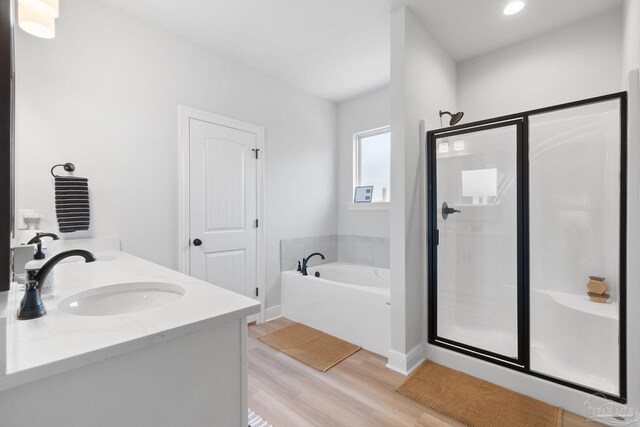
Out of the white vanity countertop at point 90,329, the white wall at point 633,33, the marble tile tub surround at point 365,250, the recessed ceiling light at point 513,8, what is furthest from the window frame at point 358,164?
the white vanity countertop at point 90,329

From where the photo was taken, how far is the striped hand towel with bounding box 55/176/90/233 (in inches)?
74.4

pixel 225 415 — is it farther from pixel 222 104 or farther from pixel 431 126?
pixel 222 104

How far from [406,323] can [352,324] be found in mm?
628

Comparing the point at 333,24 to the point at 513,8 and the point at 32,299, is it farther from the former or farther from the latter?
the point at 32,299

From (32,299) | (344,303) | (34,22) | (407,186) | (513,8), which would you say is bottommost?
(344,303)

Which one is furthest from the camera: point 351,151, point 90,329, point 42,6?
point 351,151

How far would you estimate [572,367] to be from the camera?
6.11ft

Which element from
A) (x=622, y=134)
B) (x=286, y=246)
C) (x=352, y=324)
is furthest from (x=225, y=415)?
(x=286, y=246)

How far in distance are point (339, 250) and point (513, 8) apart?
2.99 meters

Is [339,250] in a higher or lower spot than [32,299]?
lower

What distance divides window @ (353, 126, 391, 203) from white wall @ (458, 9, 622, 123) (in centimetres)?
98

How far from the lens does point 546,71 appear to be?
249 centimetres
